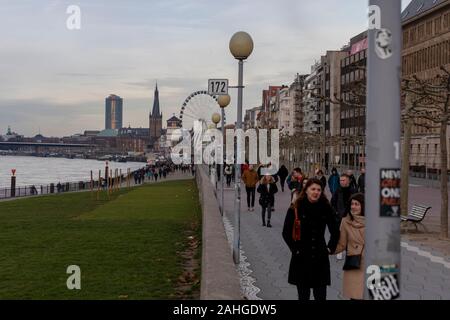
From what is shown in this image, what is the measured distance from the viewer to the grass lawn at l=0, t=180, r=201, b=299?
9344 mm

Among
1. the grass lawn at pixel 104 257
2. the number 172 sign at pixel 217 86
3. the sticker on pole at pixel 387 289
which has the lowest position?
the grass lawn at pixel 104 257

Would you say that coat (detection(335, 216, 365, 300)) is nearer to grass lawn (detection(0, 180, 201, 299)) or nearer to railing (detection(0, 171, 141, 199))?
grass lawn (detection(0, 180, 201, 299))

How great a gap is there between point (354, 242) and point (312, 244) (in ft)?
1.57

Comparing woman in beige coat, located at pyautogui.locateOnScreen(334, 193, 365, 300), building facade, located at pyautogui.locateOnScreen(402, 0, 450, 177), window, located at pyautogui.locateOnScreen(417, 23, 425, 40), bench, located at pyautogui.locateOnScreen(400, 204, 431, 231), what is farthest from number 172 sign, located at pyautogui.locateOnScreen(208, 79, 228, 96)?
window, located at pyautogui.locateOnScreen(417, 23, 425, 40)

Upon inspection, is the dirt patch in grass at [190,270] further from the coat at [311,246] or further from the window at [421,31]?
the window at [421,31]

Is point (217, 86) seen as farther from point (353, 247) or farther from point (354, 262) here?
point (354, 262)

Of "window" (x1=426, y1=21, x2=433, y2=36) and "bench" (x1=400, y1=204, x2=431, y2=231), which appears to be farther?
"window" (x1=426, y1=21, x2=433, y2=36)

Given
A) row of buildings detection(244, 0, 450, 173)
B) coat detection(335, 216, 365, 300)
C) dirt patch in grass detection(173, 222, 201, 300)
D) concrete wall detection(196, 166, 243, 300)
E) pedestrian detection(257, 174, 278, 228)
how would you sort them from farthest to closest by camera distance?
row of buildings detection(244, 0, 450, 173)
pedestrian detection(257, 174, 278, 228)
dirt patch in grass detection(173, 222, 201, 300)
coat detection(335, 216, 365, 300)
concrete wall detection(196, 166, 243, 300)

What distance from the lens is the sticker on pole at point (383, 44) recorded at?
383 cm

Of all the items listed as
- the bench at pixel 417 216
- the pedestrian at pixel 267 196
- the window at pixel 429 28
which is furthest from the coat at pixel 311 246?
the window at pixel 429 28

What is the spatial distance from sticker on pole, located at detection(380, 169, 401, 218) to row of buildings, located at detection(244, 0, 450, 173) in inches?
577

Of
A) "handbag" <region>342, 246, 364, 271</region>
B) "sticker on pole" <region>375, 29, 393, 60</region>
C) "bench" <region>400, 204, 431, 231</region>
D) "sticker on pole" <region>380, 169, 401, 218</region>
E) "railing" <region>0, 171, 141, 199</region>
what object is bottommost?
"railing" <region>0, 171, 141, 199</region>
